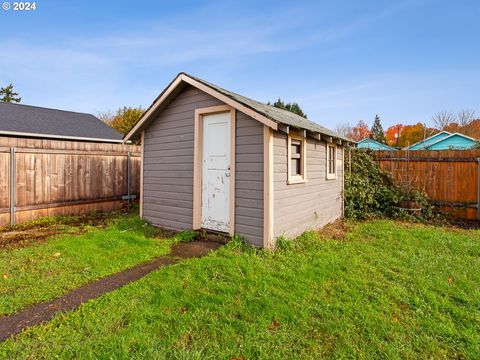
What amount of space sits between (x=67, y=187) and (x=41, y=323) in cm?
646

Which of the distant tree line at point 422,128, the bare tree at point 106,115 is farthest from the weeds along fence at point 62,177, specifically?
the bare tree at point 106,115

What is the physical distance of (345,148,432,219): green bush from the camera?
887 cm

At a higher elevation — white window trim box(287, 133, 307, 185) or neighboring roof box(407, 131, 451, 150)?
neighboring roof box(407, 131, 451, 150)

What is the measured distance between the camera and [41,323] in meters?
2.78

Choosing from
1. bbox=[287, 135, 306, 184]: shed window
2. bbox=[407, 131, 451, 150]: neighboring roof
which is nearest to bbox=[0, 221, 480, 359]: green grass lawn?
bbox=[287, 135, 306, 184]: shed window

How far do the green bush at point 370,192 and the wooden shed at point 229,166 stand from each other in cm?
173

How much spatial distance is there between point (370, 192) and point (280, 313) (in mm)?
7586

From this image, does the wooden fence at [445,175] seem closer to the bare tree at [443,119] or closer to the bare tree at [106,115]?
the bare tree at [443,119]

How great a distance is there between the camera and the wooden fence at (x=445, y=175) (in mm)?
8422

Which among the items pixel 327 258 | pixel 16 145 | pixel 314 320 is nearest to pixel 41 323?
pixel 314 320

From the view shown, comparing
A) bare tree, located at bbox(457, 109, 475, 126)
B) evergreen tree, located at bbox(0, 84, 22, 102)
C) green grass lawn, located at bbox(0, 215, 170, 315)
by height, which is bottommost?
green grass lawn, located at bbox(0, 215, 170, 315)

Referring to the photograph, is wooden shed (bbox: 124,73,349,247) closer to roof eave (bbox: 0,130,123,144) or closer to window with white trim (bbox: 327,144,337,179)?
window with white trim (bbox: 327,144,337,179)

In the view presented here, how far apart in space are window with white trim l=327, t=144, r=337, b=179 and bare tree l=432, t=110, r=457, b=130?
37.1 metres

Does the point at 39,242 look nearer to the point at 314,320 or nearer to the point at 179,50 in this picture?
the point at 314,320
